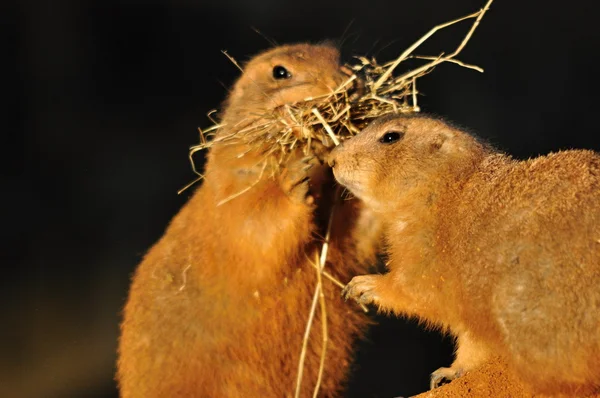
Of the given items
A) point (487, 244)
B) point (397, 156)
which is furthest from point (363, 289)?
point (487, 244)

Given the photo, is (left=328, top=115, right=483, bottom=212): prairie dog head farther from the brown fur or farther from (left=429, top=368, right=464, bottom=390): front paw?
(left=429, top=368, right=464, bottom=390): front paw

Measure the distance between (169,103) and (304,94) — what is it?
4.82 m

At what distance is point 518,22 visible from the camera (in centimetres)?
1059

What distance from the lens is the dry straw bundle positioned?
4930 millimetres

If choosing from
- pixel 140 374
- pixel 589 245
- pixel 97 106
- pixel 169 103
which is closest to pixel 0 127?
pixel 97 106

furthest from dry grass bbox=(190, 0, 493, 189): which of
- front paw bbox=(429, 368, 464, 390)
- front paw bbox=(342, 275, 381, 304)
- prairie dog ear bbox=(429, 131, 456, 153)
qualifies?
front paw bbox=(429, 368, 464, 390)

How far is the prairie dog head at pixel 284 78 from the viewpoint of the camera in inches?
198

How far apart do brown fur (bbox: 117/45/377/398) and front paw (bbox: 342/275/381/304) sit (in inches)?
15.2

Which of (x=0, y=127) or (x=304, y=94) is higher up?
(x=0, y=127)

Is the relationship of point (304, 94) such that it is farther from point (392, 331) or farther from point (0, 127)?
point (392, 331)

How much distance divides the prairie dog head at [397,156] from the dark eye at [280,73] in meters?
0.64

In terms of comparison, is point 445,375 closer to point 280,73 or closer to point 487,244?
point 487,244

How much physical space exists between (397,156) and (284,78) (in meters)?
0.90

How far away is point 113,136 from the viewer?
951 centimetres
